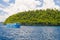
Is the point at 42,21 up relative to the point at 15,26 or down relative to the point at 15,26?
down

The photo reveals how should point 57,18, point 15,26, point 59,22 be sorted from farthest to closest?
1. point 57,18
2. point 59,22
3. point 15,26

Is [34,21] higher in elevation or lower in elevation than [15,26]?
lower

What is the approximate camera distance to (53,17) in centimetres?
19450

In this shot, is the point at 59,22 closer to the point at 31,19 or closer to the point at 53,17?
the point at 53,17

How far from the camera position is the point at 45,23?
597ft

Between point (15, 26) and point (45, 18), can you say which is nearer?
point (15, 26)

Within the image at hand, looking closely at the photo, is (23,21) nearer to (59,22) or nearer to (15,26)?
(59,22)

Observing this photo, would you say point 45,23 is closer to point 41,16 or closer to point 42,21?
point 42,21

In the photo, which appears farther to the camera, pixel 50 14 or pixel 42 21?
pixel 50 14

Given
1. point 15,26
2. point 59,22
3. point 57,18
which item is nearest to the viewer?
point 15,26

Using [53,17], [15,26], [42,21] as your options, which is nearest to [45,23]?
[42,21]

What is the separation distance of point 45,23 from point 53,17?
52.4 feet

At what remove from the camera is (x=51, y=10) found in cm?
19875

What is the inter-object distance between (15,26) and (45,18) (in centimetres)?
8085
